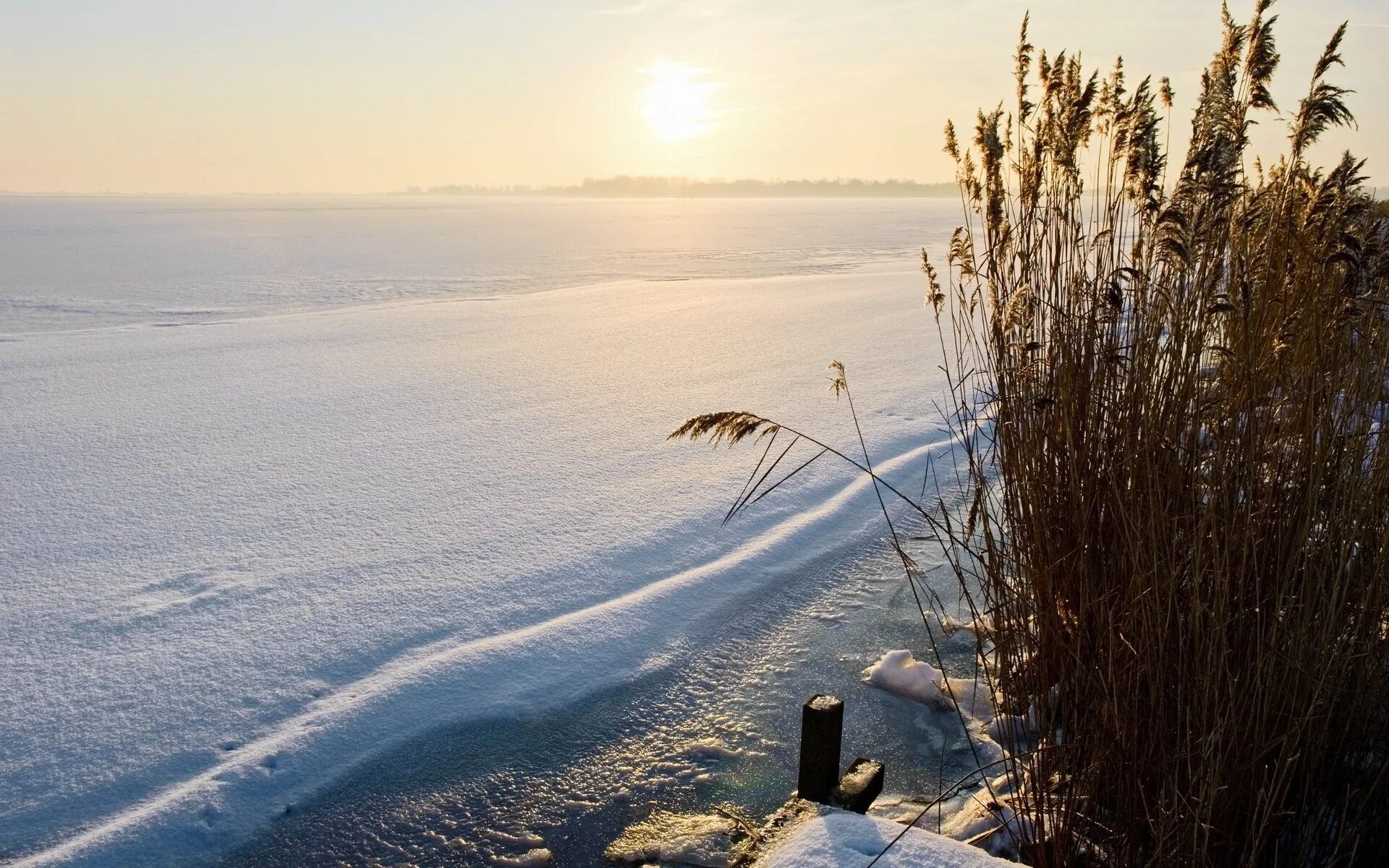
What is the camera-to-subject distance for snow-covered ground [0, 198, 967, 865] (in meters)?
2.50

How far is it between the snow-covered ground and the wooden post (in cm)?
84

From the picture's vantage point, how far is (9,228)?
22.4 meters

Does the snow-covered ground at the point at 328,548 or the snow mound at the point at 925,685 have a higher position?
the snow-covered ground at the point at 328,548

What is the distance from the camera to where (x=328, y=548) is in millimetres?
3717

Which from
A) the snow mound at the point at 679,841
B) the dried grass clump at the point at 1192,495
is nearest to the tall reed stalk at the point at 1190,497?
the dried grass clump at the point at 1192,495

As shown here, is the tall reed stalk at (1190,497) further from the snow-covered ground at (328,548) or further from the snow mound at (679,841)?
the snow-covered ground at (328,548)

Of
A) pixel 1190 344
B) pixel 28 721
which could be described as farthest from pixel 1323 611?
pixel 28 721

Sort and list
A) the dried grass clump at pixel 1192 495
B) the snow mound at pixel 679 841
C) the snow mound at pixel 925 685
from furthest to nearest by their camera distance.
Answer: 1. the snow mound at pixel 925 685
2. the snow mound at pixel 679 841
3. the dried grass clump at pixel 1192 495

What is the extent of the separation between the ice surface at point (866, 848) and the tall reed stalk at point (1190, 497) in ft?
0.58

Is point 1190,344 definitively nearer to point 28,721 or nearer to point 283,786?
point 283,786

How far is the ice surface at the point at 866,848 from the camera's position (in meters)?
1.83

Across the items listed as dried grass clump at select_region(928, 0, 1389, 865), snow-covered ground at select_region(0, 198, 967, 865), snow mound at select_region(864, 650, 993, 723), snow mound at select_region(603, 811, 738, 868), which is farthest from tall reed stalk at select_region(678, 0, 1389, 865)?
snow-covered ground at select_region(0, 198, 967, 865)

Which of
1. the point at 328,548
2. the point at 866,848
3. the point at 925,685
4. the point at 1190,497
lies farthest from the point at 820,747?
the point at 328,548

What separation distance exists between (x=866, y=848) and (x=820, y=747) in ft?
1.27
